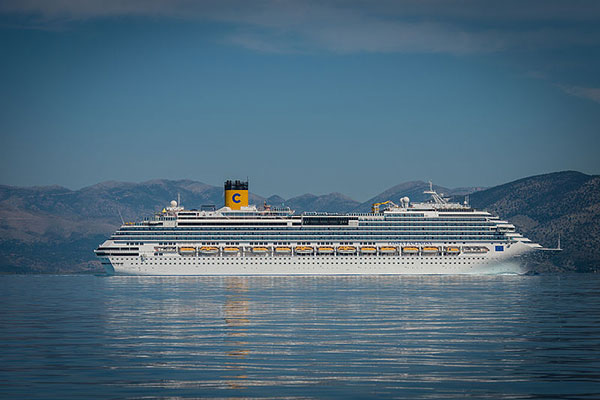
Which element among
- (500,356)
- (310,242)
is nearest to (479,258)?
(310,242)

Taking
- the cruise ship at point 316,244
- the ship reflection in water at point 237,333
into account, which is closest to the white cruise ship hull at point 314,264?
the cruise ship at point 316,244

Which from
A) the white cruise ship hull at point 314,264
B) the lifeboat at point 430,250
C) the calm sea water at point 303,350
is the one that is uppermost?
the lifeboat at point 430,250

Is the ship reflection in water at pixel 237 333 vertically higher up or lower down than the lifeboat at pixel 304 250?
lower down

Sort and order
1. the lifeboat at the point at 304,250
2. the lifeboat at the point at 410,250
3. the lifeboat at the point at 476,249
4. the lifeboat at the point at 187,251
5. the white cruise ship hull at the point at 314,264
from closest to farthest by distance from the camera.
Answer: the white cruise ship hull at the point at 314,264 → the lifeboat at the point at 187,251 → the lifeboat at the point at 476,249 → the lifeboat at the point at 410,250 → the lifeboat at the point at 304,250

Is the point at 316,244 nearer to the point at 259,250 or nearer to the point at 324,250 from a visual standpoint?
the point at 324,250

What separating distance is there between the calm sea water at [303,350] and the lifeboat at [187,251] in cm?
6455

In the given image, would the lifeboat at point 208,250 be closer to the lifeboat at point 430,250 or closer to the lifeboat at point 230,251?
the lifeboat at point 230,251

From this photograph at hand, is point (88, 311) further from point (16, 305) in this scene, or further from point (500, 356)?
point (500, 356)

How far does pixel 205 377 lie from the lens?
94.0 ft

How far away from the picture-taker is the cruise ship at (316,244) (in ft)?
409

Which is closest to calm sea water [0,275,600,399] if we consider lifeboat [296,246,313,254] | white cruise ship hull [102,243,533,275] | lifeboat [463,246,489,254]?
white cruise ship hull [102,243,533,275]

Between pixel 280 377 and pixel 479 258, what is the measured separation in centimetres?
10136

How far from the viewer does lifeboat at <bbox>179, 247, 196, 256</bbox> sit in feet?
412

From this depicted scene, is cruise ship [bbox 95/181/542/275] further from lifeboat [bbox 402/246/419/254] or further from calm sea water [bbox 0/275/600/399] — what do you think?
calm sea water [bbox 0/275/600/399]
